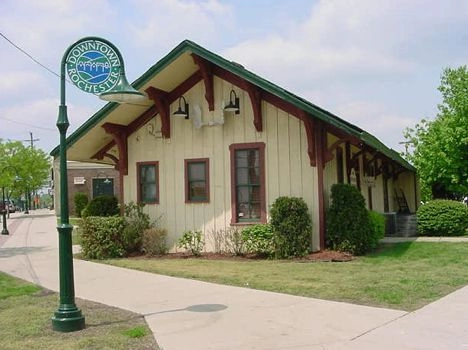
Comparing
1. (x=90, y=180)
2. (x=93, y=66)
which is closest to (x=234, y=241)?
(x=93, y=66)

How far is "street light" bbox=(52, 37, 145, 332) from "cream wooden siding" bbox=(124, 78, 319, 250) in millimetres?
7430

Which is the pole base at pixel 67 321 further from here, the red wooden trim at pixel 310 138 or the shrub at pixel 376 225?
the shrub at pixel 376 225

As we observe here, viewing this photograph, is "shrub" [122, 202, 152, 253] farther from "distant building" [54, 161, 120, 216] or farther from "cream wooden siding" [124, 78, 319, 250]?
"distant building" [54, 161, 120, 216]

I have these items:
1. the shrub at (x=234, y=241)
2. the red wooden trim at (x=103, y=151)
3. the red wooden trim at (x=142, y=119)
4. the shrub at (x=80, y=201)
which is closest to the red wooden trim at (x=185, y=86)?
the red wooden trim at (x=142, y=119)

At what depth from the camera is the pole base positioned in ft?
23.1

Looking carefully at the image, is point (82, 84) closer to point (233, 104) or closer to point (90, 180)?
point (233, 104)

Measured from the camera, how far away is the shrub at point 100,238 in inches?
596

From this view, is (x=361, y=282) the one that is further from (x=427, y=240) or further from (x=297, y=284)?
(x=427, y=240)

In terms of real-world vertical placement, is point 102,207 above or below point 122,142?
below

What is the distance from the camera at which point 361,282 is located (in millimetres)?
10094

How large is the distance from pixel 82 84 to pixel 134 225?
8.77m

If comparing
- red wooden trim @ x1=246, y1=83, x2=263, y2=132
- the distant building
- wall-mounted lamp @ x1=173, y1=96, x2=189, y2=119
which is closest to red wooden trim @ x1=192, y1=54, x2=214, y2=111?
wall-mounted lamp @ x1=173, y1=96, x2=189, y2=119

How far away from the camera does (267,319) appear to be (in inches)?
294

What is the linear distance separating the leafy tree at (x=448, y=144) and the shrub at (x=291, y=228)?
506 inches
